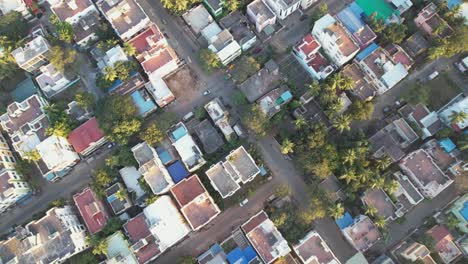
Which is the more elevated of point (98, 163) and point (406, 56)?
point (98, 163)

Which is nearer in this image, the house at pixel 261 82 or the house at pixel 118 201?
the house at pixel 118 201

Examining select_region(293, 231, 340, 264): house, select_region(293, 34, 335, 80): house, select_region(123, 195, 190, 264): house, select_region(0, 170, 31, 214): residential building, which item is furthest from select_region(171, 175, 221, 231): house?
select_region(293, 34, 335, 80): house

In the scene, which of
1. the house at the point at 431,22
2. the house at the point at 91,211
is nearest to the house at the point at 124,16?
the house at the point at 91,211

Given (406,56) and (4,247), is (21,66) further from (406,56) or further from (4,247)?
(406,56)

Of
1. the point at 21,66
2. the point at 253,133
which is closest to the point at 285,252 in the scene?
the point at 253,133

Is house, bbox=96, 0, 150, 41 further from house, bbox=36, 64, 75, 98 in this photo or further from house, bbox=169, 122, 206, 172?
house, bbox=169, 122, 206, 172

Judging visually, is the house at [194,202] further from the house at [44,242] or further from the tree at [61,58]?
the tree at [61,58]

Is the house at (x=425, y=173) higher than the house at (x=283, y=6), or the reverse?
the house at (x=283, y=6)
